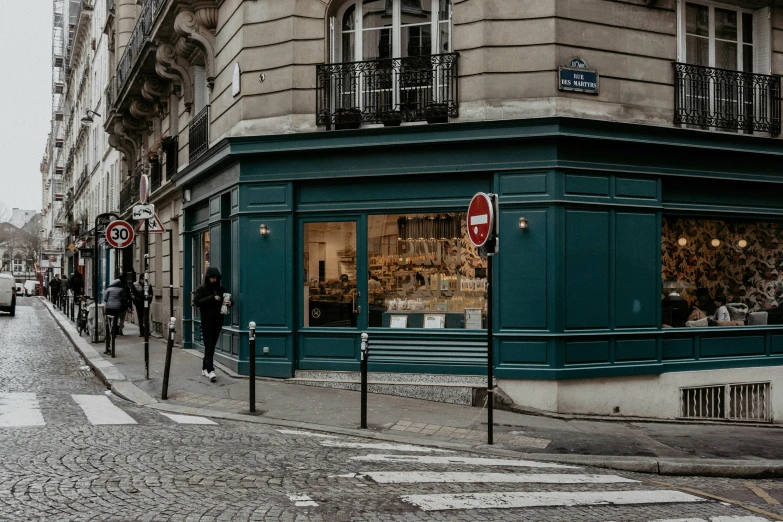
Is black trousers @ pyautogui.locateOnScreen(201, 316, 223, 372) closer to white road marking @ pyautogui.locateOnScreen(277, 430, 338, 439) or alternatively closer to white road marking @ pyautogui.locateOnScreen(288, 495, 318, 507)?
white road marking @ pyautogui.locateOnScreen(277, 430, 338, 439)

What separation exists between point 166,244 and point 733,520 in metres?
16.5

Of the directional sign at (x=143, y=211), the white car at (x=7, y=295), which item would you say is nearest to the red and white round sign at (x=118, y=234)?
the directional sign at (x=143, y=211)

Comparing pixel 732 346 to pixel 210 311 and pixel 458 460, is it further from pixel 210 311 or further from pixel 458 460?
pixel 210 311

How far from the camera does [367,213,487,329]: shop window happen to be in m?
11.7

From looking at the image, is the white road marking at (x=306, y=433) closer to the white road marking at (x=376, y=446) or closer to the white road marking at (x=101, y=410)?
the white road marking at (x=376, y=446)

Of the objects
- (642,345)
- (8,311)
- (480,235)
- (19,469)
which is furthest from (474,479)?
(8,311)

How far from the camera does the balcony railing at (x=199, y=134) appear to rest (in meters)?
15.5

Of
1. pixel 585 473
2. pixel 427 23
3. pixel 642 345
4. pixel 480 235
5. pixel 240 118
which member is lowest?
pixel 585 473

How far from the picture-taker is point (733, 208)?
12.4 metres

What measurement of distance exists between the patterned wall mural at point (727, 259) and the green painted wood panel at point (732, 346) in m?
0.65

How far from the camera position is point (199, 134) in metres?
16.1

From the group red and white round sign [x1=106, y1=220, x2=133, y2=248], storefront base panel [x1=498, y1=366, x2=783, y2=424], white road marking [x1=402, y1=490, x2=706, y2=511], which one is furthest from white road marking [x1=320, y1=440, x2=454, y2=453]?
red and white round sign [x1=106, y1=220, x2=133, y2=248]

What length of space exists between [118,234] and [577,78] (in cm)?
1004

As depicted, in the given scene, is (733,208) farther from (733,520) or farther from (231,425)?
(231,425)
